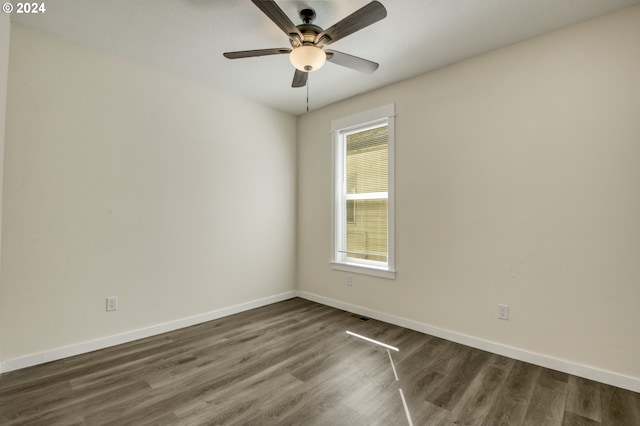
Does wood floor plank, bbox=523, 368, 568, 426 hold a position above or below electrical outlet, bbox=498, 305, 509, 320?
below

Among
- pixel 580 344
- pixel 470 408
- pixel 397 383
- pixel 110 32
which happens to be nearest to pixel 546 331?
pixel 580 344

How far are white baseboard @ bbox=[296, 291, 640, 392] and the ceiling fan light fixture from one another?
2.68m

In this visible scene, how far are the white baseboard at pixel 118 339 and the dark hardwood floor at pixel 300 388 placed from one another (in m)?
0.07

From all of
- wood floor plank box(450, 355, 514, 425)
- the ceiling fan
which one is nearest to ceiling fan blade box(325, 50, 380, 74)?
the ceiling fan

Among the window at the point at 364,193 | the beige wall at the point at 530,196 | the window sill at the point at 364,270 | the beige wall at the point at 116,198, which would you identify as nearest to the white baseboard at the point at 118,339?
the beige wall at the point at 116,198

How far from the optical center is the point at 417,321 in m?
3.10

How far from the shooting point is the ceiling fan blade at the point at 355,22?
1688mm

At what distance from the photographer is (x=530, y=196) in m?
2.45

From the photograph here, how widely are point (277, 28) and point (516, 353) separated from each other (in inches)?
132

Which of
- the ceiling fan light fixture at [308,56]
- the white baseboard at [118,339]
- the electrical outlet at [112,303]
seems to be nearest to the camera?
the ceiling fan light fixture at [308,56]

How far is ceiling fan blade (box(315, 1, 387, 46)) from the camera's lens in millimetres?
1688

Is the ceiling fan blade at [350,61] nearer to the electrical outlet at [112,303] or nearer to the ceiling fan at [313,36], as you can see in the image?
the ceiling fan at [313,36]

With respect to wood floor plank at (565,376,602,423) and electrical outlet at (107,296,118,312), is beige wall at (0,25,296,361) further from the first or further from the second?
wood floor plank at (565,376,602,423)

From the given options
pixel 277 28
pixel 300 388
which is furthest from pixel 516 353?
pixel 277 28
